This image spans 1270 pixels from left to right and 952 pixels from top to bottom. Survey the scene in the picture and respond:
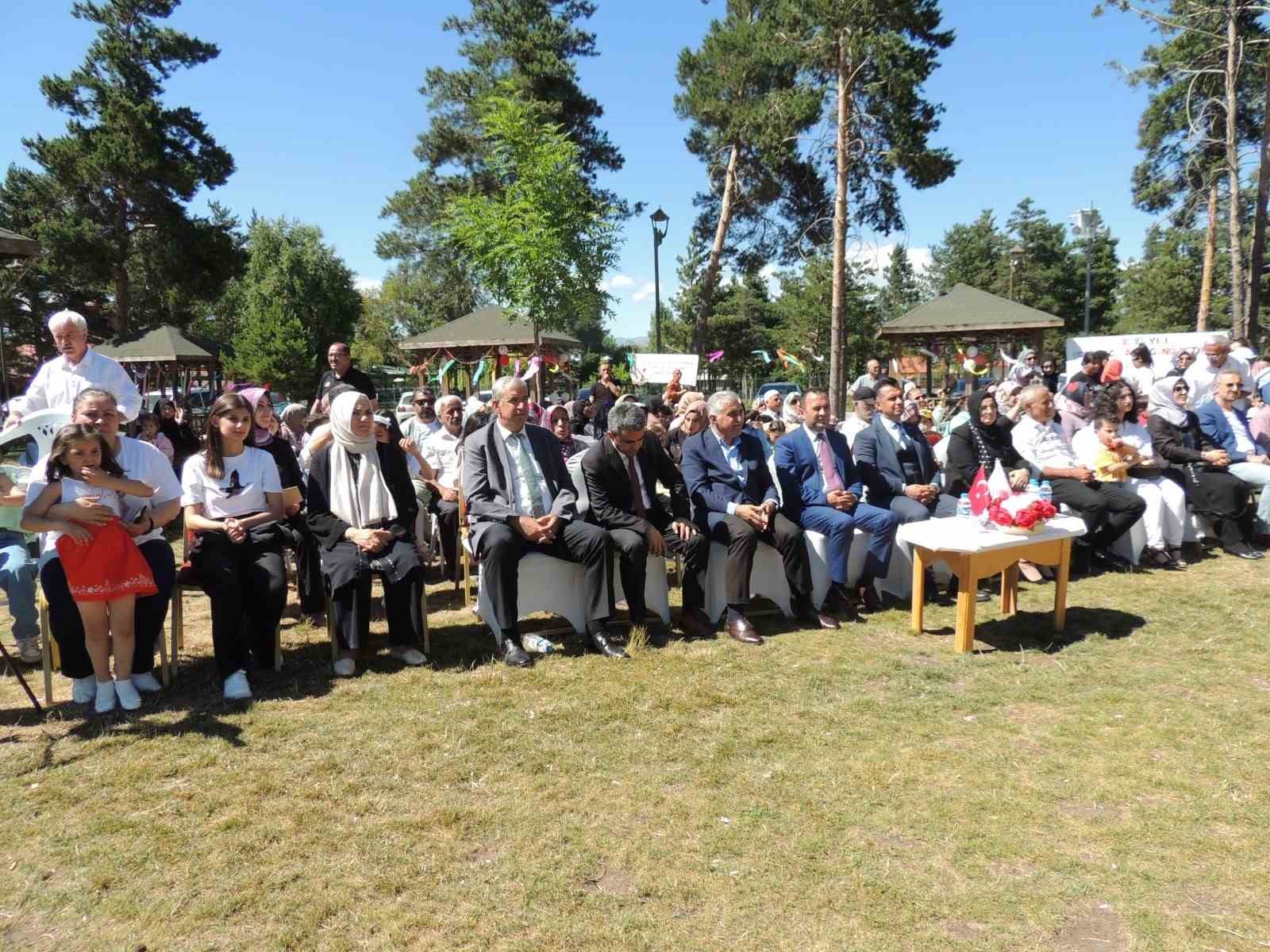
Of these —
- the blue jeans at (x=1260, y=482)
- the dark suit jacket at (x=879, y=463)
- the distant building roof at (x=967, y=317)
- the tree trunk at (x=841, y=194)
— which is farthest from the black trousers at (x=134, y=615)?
the distant building roof at (x=967, y=317)

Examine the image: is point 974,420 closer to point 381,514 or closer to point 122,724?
point 381,514

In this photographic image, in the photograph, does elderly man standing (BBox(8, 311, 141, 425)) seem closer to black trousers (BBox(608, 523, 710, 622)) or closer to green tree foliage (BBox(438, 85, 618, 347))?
black trousers (BBox(608, 523, 710, 622))

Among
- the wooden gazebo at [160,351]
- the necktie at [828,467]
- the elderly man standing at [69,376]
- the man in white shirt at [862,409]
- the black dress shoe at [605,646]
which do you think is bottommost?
the black dress shoe at [605,646]

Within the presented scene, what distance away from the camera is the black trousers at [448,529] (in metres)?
6.43

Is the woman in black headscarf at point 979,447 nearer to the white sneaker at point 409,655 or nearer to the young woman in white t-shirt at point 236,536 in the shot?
the white sneaker at point 409,655

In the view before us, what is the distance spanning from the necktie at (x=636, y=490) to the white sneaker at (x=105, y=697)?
3.01m

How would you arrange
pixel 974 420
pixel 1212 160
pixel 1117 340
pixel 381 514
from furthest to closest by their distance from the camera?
pixel 1212 160 → pixel 1117 340 → pixel 974 420 → pixel 381 514

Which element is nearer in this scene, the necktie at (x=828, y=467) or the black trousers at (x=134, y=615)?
the black trousers at (x=134, y=615)

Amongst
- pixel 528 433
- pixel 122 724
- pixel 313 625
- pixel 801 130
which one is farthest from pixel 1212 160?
pixel 122 724

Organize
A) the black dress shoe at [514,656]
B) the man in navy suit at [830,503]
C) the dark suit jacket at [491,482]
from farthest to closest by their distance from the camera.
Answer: the man in navy suit at [830,503]
the dark suit jacket at [491,482]
the black dress shoe at [514,656]

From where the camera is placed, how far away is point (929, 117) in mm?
16891

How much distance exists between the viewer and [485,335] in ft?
89.9

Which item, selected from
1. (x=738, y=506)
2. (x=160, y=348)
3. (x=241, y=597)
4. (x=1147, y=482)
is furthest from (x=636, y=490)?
(x=160, y=348)

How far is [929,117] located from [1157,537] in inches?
521
